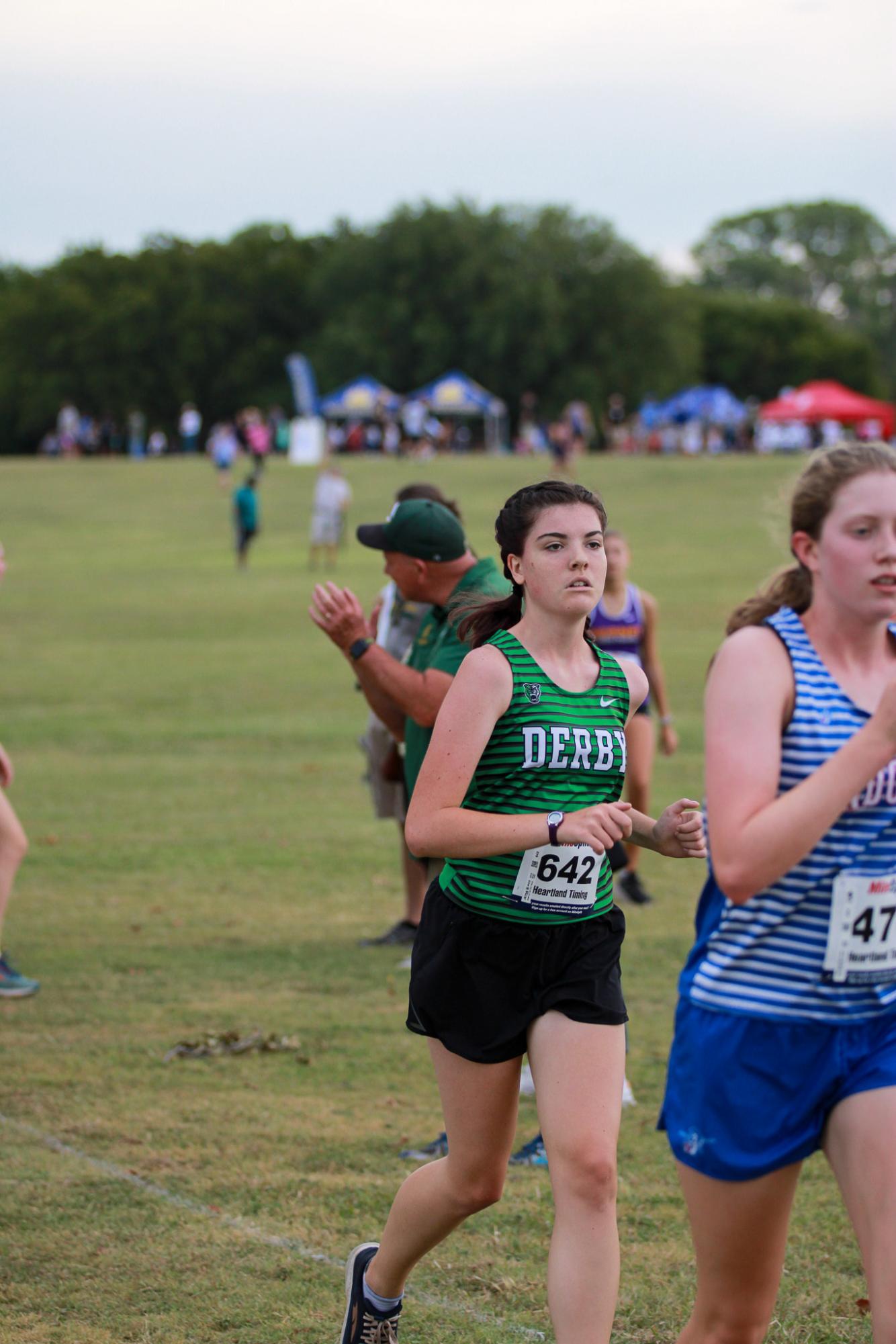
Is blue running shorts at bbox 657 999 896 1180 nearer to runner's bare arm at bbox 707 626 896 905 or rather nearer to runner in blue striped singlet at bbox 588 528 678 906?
runner's bare arm at bbox 707 626 896 905

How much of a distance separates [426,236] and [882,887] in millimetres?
81206

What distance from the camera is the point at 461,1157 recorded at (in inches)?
143

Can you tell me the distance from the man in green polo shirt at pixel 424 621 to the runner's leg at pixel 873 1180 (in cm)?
249

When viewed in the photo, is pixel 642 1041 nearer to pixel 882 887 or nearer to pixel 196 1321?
pixel 196 1321

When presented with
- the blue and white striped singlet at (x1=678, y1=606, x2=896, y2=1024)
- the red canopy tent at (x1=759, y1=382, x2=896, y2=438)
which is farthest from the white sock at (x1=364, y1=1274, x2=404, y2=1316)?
the red canopy tent at (x1=759, y1=382, x2=896, y2=438)

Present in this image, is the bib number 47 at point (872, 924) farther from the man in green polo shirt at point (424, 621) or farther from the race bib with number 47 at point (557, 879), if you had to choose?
the man in green polo shirt at point (424, 621)

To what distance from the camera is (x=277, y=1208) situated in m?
5.01

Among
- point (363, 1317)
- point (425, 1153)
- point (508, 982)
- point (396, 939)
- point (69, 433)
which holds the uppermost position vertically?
point (69, 433)

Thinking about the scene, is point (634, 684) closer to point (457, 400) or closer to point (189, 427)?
point (457, 400)

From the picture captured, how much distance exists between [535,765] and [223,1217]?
7.28 ft

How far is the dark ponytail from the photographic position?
3.73 m

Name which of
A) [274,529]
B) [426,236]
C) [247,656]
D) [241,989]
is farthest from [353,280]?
[241,989]

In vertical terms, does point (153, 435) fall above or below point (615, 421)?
→ below

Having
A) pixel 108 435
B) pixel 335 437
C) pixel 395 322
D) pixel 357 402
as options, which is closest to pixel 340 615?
pixel 357 402
